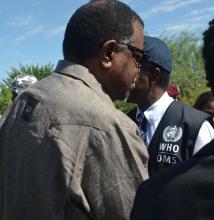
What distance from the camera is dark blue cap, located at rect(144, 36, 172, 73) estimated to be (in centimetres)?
342

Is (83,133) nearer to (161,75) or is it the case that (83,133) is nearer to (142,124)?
(142,124)

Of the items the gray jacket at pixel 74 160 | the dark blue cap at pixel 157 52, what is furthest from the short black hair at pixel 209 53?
the dark blue cap at pixel 157 52

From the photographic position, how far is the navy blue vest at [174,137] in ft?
10.2

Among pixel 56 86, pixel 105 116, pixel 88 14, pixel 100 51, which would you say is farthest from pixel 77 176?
pixel 88 14

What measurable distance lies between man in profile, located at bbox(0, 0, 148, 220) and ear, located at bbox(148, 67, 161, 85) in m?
1.31

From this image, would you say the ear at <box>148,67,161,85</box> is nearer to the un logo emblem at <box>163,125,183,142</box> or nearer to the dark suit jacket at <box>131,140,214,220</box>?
the un logo emblem at <box>163,125,183,142</box>

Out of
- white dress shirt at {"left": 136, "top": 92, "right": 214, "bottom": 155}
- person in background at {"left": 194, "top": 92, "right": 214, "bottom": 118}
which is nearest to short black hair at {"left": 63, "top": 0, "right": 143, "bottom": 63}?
white dress shirt at {"left": 136, "top": 92, "right": 214, "bottom": 155}

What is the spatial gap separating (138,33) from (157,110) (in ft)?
4.04

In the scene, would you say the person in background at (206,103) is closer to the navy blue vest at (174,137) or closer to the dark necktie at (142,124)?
the dark necktie at (142,124)

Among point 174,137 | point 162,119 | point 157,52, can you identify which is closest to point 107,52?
point 174,137

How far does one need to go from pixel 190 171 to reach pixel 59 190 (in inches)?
23.2

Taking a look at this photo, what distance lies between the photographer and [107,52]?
2184mm

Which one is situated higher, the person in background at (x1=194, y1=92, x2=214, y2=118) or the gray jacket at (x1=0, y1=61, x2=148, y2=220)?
the gray jacket at (x1=0, y1=61, x2=148, y2=220)

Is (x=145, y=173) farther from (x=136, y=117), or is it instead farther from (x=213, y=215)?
(x=136, y=117)
